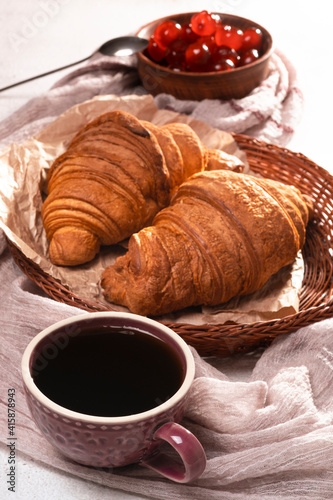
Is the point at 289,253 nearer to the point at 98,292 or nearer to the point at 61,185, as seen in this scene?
the point at 98,292

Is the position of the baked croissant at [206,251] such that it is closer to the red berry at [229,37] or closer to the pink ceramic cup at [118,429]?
the pink ceramic cup at [118,429]

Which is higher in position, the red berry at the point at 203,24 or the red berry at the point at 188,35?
the red berry at the point at 203,24

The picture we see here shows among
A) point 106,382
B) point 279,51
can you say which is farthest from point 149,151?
point 279,51

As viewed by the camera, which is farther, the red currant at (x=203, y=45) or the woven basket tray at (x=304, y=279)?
the red currant at (x=203, y=45)

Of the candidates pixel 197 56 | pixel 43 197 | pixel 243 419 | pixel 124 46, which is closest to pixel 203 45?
pixel 197 56

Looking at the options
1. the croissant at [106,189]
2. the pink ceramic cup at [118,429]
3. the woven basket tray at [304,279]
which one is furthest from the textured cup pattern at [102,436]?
the croissant at [106,189]

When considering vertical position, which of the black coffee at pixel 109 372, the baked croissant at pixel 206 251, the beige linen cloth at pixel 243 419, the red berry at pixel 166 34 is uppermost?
the red berry at pixel 166 34

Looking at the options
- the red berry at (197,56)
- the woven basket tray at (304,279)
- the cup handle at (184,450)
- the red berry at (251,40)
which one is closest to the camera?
the cup handle at (184,450)

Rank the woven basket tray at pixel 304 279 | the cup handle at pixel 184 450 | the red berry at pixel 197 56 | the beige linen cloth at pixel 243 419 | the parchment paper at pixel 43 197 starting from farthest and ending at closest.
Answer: the red berry at pixel 197 56
the parchment paper at pixel 43 197
the woven basket tray at pixel 304 279
the beige linen cloth at pixel 243 419
the cup handle at pixel 184 450

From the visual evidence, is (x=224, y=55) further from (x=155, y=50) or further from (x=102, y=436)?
(x=102, y=436)
